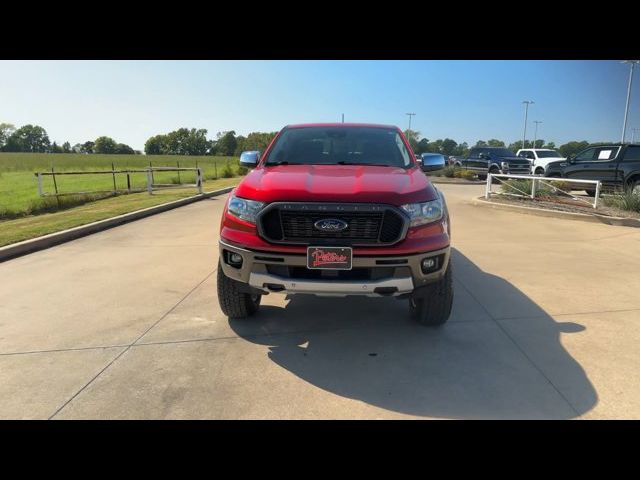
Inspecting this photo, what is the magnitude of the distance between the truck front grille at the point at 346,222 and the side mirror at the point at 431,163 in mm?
1734

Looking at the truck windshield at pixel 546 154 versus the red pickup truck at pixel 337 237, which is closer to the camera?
the red pickup truck at pixel 337 237

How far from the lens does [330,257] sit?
3.06 meters

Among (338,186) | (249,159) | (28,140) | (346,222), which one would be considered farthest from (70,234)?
(28,140)

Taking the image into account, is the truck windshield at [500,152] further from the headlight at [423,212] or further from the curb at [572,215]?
the headlight at [423,212]

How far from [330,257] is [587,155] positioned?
44.3ft

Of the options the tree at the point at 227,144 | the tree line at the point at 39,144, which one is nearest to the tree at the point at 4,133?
the tree line at the point at 39,144

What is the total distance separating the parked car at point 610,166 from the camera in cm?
1202

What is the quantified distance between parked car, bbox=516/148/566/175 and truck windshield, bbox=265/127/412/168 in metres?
20.3

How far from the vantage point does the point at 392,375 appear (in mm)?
3018

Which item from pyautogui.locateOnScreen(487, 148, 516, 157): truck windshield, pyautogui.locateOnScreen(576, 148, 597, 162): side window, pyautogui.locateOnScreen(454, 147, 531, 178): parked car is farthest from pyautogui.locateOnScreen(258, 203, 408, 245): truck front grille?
pyautogui.locateOnScreen(487, 148, 516, 157): truck windshield

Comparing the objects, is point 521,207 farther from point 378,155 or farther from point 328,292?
point 328,292

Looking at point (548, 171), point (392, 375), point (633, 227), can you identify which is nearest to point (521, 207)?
point (633, 227)

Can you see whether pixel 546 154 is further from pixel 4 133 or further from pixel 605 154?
pixel 4 133

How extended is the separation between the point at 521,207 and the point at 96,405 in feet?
34.6
